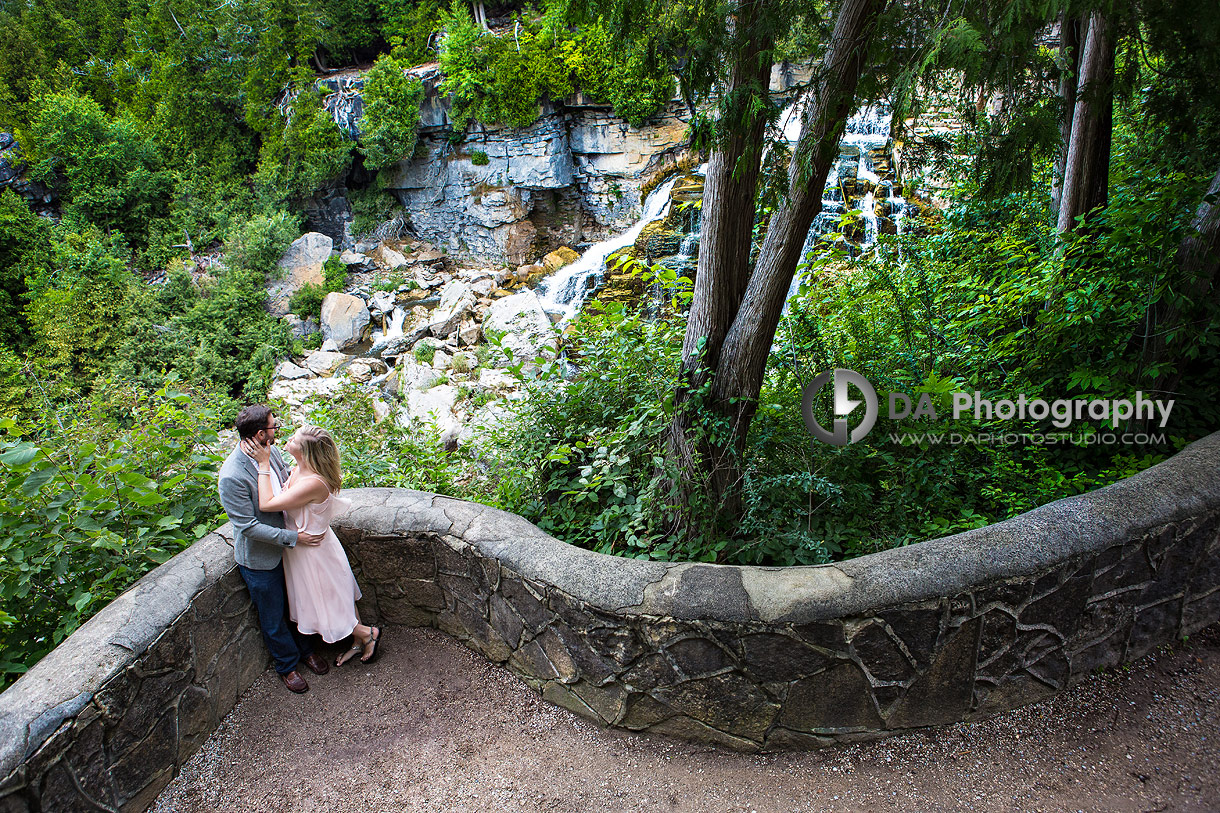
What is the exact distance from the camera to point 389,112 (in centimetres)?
1775

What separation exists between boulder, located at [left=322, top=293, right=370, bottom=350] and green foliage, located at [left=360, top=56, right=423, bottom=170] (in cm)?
430

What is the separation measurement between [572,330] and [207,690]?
285cm

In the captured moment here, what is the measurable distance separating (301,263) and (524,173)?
7.03 meters

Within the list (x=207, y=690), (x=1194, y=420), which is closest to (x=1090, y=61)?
(x=1194, y=420)

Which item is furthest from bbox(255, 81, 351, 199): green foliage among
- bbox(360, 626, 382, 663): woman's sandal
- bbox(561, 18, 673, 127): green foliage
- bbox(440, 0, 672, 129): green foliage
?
bbox(360, 626, 382, 663): woman's sandal

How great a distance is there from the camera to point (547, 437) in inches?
159

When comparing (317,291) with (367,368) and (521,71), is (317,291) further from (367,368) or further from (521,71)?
(521,71)

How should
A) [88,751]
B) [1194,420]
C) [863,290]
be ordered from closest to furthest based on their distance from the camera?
[88,751] < [1194,420] < [863,290]

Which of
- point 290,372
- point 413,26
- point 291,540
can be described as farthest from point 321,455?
point 413,26

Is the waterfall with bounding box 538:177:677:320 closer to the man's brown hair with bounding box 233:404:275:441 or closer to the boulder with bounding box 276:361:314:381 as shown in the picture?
the boulder with bounding box 276:361:314:381

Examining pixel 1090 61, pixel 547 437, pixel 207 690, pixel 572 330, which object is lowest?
pixel 207 690

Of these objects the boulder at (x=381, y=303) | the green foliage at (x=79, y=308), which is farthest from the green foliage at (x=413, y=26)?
the green foliage at (x=79, y=308)

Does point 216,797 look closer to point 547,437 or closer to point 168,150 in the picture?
point 547,437

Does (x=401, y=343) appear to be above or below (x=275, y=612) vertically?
below
